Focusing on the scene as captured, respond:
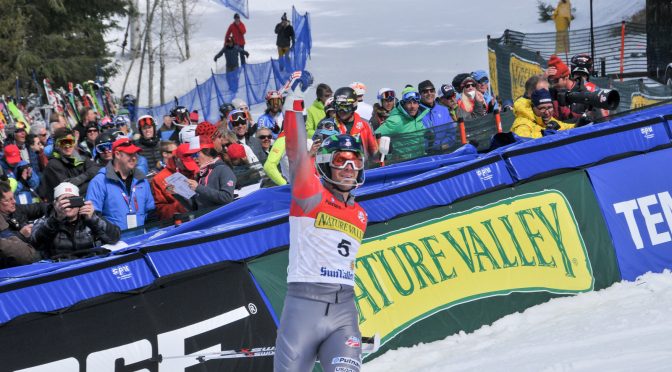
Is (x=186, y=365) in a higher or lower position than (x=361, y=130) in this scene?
lower

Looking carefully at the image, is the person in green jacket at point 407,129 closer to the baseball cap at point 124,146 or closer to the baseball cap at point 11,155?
the baseball cap at point 124,146

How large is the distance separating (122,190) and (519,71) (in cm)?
1333

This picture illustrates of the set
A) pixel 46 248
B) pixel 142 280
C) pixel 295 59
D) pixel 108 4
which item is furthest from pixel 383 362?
pixel 108 4

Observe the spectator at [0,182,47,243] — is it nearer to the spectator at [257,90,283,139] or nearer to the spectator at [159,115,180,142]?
the spectator at [257,90,283,139]

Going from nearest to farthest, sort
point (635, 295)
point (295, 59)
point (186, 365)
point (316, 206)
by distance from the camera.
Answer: point (316, 206) → point (186, 365) → point (635, 295) → point (295, 59)

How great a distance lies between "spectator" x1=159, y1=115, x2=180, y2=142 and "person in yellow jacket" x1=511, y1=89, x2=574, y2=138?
236 inches

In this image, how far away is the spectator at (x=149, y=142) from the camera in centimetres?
1416

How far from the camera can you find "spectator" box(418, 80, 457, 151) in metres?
12.9

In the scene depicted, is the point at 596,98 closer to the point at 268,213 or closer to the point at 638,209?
the point at 638,209

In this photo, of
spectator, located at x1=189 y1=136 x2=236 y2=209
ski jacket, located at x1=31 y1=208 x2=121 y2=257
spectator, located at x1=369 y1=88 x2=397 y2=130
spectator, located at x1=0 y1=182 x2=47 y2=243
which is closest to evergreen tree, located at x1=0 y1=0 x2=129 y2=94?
spectator, located at x1=369 y1=88 x2=397 y2=130

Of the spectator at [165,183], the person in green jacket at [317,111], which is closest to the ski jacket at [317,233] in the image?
the spectator at [165,183]

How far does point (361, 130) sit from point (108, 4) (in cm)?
1945

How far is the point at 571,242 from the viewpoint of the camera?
10.0 m

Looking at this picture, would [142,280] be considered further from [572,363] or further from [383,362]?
[572,363]
